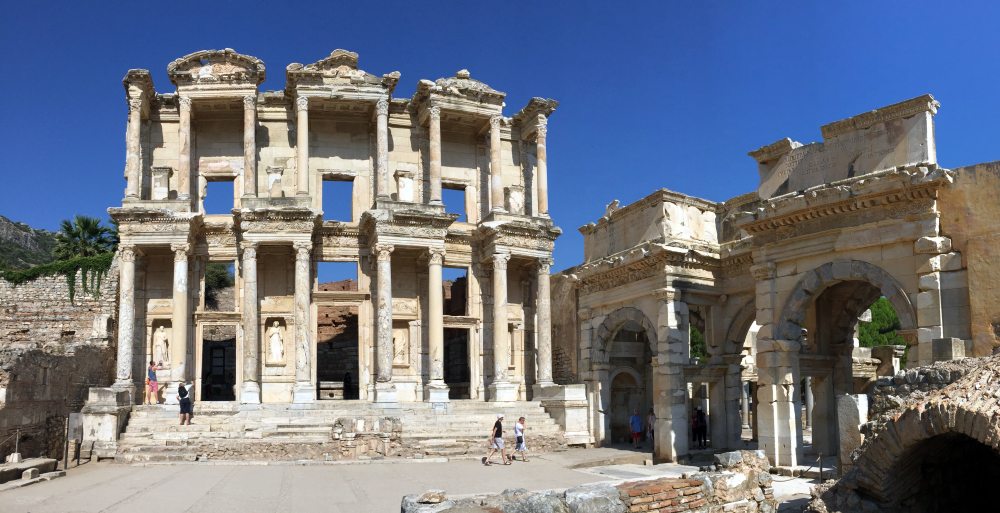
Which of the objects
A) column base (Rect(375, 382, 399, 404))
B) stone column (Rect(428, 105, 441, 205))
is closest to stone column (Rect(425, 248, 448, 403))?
column base (Rect(375, 382, 399, 404))

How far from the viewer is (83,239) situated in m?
39.6

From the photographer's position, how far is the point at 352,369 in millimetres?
36406

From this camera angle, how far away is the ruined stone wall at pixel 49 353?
20250 millimetres

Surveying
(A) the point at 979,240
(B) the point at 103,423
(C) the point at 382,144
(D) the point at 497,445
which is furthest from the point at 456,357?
(A) the point at 979,240

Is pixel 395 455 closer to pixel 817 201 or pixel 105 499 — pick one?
pixel 105 499

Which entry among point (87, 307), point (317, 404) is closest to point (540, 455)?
point (317, 404)

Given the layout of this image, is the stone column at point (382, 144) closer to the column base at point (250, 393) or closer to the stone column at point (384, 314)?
Answer: the stone column at point (384, 314)

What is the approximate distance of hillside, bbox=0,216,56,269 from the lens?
60.0 metres

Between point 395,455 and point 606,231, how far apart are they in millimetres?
9384

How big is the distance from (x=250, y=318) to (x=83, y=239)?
18.0 m

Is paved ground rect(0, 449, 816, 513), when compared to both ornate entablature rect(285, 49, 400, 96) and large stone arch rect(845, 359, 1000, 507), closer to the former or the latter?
large stone arch rect(845, 359, 1000, 507)

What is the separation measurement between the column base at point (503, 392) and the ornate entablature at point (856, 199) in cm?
1098

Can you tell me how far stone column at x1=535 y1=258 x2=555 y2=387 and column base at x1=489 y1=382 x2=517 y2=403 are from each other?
1.00m

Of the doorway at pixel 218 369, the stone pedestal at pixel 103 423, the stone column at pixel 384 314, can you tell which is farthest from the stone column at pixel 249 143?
the doorway at pixel 218 369
